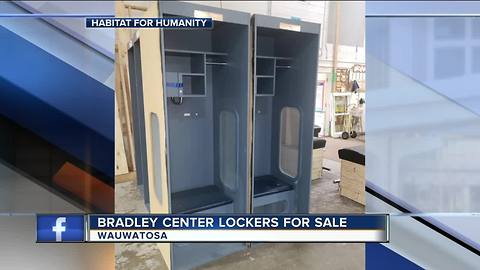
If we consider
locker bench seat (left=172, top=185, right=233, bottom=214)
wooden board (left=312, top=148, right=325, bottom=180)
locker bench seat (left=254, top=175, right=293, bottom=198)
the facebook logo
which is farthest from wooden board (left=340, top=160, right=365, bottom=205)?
the facebook logo

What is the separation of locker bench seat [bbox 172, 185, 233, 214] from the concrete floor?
25cm

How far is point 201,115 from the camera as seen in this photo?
7.11ft

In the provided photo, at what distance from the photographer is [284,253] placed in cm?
176

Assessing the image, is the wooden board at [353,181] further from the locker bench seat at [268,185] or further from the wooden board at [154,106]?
the wooden board at [154,106]

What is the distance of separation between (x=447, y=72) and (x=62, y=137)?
1685 millimetres

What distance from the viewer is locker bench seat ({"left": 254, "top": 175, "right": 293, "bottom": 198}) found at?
2.04 meters

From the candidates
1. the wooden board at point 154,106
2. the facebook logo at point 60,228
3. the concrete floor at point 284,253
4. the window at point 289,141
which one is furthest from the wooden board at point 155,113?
the window at point 289,141

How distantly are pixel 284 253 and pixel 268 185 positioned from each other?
1.70 ft

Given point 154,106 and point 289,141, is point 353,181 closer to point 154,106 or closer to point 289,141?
point 289,141

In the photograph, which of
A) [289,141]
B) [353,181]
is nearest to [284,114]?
[289,141]

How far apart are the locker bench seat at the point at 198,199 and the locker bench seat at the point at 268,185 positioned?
0.23 m

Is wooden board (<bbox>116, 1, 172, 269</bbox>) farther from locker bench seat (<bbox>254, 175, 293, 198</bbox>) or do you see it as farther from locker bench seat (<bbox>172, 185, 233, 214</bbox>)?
locker bench seat (<bbox>254, 175, 293, 198</bbox>)

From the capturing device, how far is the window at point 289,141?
81.4 inches

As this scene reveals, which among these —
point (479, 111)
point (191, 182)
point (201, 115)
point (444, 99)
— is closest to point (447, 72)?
point (444, 99)
